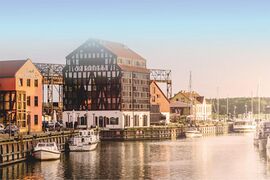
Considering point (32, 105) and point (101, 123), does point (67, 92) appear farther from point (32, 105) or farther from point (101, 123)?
point (32, 105)

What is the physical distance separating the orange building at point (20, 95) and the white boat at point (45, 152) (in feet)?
68.5

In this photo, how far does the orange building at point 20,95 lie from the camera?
4358 inches

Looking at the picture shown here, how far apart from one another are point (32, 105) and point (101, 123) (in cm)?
3550

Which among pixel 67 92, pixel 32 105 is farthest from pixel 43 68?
pixel 32 105

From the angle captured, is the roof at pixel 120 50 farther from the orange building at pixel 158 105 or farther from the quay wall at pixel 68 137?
the quay wall at pixel 68 137

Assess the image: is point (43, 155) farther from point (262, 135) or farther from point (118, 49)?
point (118, 49)

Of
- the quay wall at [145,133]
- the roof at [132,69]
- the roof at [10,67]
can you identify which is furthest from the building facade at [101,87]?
the roof at [10,67]

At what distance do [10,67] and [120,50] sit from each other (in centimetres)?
4908

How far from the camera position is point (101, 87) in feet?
503

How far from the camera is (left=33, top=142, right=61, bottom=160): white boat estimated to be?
85062 millimetres

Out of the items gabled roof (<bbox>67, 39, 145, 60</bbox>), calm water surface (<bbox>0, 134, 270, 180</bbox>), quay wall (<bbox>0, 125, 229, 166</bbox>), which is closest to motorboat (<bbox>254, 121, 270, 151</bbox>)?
calm water surface (<bbox>0, 134, 270, 180</bbox>)

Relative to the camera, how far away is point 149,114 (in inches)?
6462

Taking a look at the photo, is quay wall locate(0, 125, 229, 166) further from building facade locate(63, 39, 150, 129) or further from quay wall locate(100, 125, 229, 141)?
building facade locate(63, 39, 150, 129)

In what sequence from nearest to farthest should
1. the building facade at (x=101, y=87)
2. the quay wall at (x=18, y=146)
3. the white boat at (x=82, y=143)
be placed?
the quay wall at (x=18, y=146) < the white boat at (x=82, y=143) < the building facade at (x=101, y=87)
